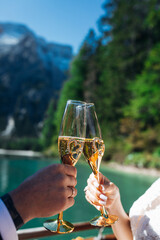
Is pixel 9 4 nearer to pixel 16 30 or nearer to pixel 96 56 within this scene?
pixel 16 30

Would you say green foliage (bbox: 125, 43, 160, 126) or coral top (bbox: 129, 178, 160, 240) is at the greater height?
green foliage (bbox: 125, 43, 160, 126)

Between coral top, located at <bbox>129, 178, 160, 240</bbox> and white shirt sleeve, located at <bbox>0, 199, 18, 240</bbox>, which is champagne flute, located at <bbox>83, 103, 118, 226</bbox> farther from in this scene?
white shirt sleeve, located at <bbox>0, 199, 18, 240</bbox>

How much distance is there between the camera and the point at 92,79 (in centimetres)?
1730

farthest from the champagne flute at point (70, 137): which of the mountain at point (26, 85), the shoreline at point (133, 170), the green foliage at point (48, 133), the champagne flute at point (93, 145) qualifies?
the mountain at point (26, 85)

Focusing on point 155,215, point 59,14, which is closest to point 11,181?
point 155,215

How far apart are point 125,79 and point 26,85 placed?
26.0m

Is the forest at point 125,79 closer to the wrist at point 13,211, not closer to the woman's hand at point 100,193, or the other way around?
the woman's hand at point 100,193

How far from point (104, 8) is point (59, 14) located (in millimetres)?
26476

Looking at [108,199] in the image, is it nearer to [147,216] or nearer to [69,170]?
[147,216]

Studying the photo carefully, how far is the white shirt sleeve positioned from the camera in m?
0.29

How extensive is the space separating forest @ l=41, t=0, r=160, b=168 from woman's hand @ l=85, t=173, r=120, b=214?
9.69 metres

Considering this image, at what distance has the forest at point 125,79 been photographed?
10.7m

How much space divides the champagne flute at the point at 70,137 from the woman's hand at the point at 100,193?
10 centimetres

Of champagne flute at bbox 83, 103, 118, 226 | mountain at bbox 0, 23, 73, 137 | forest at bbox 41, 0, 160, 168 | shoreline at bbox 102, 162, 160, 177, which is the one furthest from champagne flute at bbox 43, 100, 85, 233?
mountain at bbox 0, 23, 73, 137
